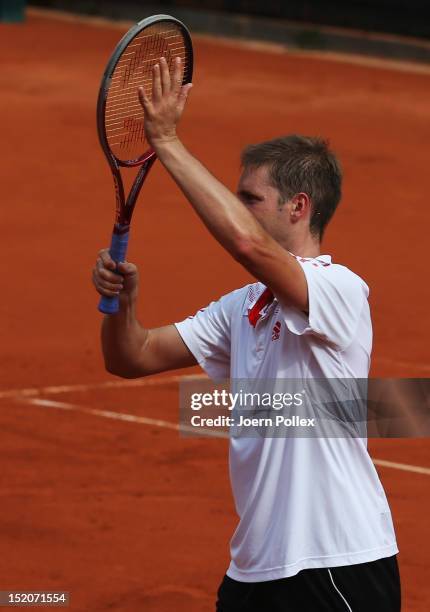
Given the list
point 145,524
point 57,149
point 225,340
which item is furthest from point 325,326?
point 57,149

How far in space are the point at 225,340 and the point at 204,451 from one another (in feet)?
12.9

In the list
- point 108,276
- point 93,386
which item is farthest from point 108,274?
point 93,386

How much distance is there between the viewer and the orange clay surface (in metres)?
7.23

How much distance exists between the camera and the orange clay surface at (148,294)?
7227 millimetres

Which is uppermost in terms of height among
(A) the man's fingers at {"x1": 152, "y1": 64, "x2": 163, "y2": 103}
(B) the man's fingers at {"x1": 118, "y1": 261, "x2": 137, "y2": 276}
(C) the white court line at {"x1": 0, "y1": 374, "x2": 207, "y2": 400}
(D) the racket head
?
(D) the racket head

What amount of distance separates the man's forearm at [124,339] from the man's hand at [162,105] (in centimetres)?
78

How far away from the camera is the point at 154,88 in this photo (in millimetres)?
3896

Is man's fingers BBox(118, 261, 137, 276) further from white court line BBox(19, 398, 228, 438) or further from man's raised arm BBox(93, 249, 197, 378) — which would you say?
white court line BBox(19, 398, 228, 438)

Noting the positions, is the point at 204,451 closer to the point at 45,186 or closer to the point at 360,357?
the point at 360,357

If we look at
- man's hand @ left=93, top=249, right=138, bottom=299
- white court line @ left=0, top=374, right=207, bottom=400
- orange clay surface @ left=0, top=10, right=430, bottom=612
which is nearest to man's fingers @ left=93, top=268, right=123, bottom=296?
man's hand @ left=93, top=249, right=138, bottom=299

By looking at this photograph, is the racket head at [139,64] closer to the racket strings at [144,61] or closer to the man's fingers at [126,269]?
the racket strings at [144,61]

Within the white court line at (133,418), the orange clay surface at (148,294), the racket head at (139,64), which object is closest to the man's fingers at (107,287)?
the racket head at (139,64)

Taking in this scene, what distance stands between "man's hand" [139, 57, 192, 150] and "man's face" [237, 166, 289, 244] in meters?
0.39

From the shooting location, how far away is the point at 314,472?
13.4 feet
